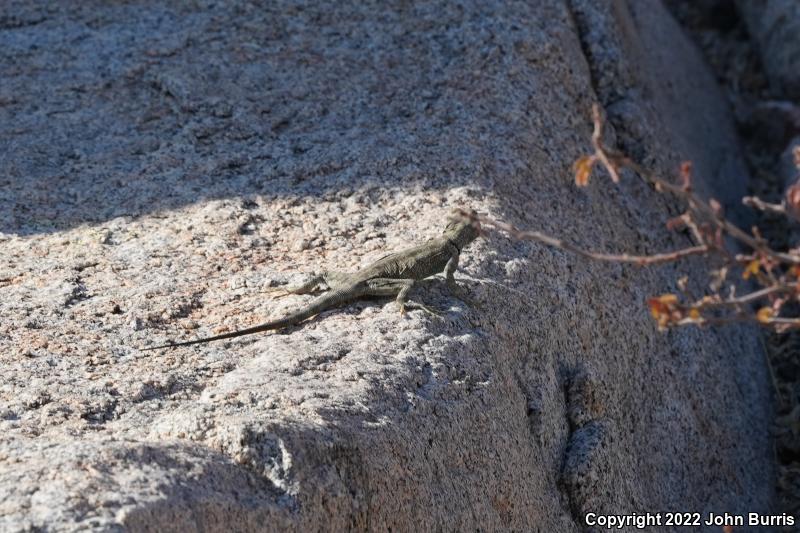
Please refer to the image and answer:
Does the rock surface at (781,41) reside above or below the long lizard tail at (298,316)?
below

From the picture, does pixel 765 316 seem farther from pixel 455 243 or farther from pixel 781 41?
pixel 781 41

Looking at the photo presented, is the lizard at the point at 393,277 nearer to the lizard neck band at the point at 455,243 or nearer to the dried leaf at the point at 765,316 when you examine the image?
the lizard neck band at the point at 455,243

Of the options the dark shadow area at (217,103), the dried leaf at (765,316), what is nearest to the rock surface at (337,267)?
the dark shadow area at (217,103)

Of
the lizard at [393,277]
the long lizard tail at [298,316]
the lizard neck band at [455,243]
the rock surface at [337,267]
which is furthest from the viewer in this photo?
the lizard neck band at [455,243]

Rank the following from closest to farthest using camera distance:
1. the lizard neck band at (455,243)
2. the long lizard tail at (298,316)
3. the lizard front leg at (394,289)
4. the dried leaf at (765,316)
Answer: the dried leaf at (765,316) → the long lizard tail at (298,316) → the lizard front leg at (394,289) → the lizard neck band at (455,243)

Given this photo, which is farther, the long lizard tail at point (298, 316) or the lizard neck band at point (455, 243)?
the lizard neck band at point (455, 243)

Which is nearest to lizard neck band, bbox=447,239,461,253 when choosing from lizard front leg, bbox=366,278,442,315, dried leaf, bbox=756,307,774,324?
Answer: lizard front leg, bbox=366,278,442,315

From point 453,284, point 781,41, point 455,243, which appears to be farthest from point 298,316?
point 781,41
